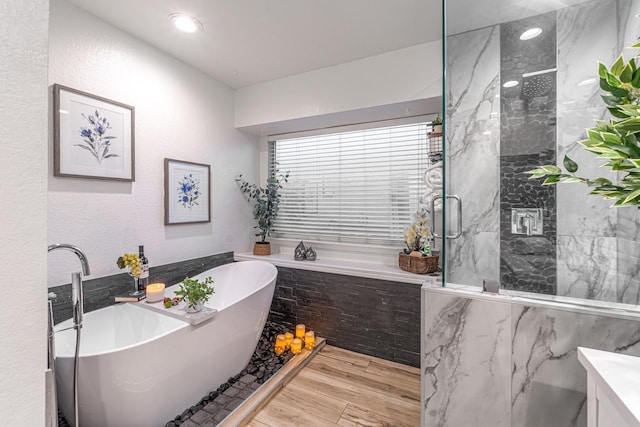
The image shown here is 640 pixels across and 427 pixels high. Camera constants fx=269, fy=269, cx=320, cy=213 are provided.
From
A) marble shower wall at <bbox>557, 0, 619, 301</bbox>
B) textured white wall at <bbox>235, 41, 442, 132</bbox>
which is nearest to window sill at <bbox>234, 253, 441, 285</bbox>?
marble shower wall at <bbox>557, 0, 619, 301</bbox>

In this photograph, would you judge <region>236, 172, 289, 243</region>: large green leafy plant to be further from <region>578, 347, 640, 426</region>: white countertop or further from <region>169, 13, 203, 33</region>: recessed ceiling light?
<region>578, 347, 640, 426</region>: white countertop

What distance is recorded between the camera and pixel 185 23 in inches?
75.9

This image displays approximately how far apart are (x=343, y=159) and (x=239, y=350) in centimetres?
204

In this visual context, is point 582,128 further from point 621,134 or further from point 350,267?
point 350,267

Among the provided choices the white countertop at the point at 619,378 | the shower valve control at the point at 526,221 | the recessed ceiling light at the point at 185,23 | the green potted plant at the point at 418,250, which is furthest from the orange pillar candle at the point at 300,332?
the recessed ceiling light at the point at 185,23

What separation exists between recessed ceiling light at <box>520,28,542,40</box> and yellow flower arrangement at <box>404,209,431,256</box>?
4.54ft

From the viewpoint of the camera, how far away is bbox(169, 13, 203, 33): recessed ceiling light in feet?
6.10

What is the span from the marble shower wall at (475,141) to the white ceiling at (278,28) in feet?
1.25

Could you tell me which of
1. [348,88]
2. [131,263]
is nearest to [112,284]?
[131,263]

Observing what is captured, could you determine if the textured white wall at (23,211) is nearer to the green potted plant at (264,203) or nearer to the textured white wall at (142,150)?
the textured white wall at (142,150)

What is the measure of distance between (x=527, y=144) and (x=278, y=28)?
1865 mm

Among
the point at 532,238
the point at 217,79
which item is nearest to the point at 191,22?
the point at 217,79

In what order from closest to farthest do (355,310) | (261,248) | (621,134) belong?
1. (621,134)
2. (355,310)
3. (261,248)

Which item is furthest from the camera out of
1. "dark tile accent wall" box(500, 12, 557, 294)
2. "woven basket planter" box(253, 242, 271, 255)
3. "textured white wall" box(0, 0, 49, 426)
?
"woven basket planter" box(253, 242, 271, 255)
